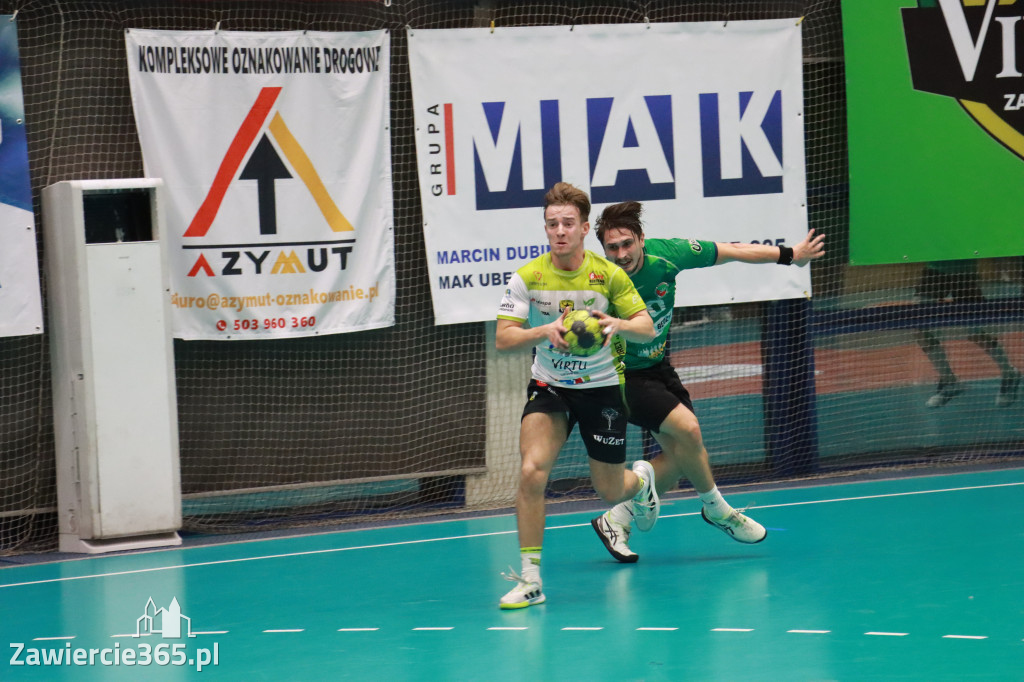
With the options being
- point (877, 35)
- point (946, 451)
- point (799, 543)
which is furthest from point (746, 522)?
point (877, 35)

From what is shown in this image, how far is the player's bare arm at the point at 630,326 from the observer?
5.82m

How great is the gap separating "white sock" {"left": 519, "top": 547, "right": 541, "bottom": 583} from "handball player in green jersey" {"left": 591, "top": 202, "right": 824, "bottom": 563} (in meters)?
0.93

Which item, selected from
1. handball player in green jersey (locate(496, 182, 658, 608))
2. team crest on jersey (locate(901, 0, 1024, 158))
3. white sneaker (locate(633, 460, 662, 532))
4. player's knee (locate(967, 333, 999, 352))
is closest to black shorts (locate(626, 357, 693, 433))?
white sneaker (locate(633, 460, 662, 532))

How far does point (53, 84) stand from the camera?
7.92 m

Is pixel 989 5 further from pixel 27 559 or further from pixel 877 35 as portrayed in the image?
pixel 27 559

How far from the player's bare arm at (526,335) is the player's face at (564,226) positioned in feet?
1.10

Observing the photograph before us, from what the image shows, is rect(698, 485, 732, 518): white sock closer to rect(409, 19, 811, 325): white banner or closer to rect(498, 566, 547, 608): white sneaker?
rect(498, 566, 547, 608): white sneaker

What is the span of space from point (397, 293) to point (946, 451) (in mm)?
4583

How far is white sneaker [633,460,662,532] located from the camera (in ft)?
22.6

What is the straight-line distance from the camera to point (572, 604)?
604 cm

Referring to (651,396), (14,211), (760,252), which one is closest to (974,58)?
(760,252)

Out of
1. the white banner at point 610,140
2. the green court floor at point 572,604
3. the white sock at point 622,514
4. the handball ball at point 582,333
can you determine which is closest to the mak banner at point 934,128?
the white banner at point 610,140

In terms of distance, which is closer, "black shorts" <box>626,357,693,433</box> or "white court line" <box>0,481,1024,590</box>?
"black shorts" <box>626,357,693,433</box>

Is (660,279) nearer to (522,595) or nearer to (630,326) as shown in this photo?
(630,326)
